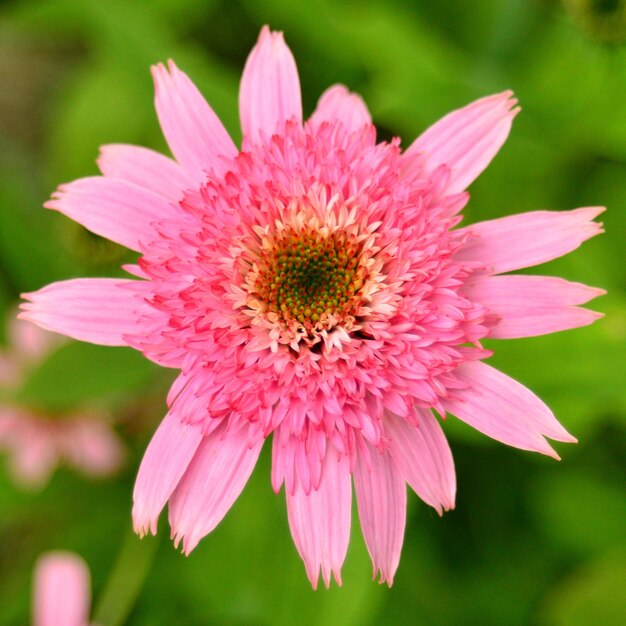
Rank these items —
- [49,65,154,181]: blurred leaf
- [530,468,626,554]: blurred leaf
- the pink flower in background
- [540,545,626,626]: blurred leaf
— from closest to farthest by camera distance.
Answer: [540,545,626,626]: blurred leaf, [530,468,626,554]: blurred leaf, the pink flower in background, [49,65,154,181]: blurred leaf

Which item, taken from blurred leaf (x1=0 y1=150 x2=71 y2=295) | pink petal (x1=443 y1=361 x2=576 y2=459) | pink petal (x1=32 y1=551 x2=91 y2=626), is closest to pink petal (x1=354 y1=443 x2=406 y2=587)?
pink petal (x1=443 y1=361 x2=576 y2=459)

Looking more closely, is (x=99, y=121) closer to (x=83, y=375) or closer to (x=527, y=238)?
(x=83, y=375)

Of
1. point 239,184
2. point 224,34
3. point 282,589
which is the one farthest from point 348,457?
point 224,34

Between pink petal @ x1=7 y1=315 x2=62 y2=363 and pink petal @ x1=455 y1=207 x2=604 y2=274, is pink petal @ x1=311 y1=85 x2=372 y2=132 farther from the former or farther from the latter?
pink petal @ x1=7 y1=315 x2=62 y2=363

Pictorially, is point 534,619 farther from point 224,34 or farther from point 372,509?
point 224,34

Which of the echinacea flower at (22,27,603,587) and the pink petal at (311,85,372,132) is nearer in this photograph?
the echinacea flower at (22,27,603,587)

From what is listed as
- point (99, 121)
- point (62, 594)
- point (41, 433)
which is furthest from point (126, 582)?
point (99, 121)

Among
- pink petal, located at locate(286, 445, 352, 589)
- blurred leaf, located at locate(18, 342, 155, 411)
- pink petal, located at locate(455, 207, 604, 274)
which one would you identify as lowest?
blurred leaf, located at locate(18, 342, 155, 411)
